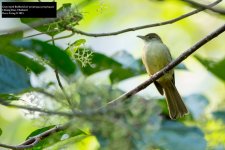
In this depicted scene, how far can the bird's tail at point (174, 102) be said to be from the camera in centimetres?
271

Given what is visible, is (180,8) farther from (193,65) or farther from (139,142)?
(139,142)

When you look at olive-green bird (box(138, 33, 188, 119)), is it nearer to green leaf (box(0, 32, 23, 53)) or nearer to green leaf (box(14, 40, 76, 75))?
green leaf (box(0, 32, 23, 53))

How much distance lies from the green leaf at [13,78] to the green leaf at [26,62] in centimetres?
3

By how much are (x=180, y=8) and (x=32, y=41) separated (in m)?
2.46

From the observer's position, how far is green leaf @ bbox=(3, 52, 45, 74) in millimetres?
1750

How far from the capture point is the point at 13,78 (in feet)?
6.07

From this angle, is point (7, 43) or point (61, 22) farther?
point (7, 43)

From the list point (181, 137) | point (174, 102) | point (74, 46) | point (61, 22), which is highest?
point (61, 22)

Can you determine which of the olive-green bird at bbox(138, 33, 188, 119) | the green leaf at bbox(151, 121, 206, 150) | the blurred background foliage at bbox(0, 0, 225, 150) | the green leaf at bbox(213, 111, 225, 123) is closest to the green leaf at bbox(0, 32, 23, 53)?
the blurred background foliage at bbox(0, 0, 225, 150)

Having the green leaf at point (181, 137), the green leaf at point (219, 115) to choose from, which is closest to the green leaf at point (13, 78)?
the green leaf at point (181, 137)

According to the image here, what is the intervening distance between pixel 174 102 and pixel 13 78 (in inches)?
53.8

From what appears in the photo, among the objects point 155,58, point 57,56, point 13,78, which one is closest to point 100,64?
point 13,78

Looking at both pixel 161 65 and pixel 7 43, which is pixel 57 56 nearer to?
pixel 7 43

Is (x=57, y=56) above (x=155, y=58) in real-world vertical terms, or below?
above
